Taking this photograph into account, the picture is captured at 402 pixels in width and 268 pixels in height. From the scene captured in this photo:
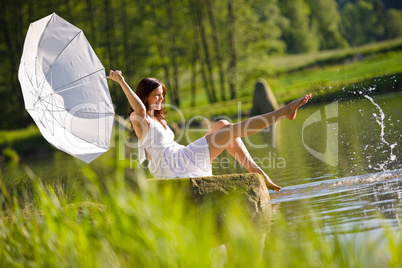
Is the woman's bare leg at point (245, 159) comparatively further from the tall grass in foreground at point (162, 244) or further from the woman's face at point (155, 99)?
the tall grass in foreground at point (162, 244)

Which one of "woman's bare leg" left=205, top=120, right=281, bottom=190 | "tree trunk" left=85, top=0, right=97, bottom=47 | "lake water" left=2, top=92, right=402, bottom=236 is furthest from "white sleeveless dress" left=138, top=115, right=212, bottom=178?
"tree trunk" left=85, top=0, right=97, bottom=47

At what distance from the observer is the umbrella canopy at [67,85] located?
→ 6.71 metres

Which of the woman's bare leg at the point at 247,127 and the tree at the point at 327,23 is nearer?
the woman's bare leg at the point at 247,127

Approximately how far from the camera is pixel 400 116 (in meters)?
13.8

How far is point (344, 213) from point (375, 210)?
26 centimetres

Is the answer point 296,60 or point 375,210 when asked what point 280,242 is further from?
point 296,60

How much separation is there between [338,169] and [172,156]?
2.63 meters

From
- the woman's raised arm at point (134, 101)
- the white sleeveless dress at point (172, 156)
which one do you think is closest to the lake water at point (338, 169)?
the white sleeveless dress at point (172, 156)

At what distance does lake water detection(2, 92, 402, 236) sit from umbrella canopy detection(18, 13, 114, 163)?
0.52m

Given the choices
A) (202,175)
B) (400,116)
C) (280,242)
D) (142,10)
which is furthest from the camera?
(142,10)

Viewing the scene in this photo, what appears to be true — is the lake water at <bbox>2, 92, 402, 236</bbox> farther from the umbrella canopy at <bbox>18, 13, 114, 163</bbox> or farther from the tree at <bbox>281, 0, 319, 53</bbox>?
the tree at <bbox>281, 0, 319, 53</bbox>

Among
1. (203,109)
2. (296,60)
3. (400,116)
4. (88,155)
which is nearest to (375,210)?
(88,155)

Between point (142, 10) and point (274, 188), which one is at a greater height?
point (142, 10)

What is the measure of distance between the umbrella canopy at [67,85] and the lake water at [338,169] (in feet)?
1.71
